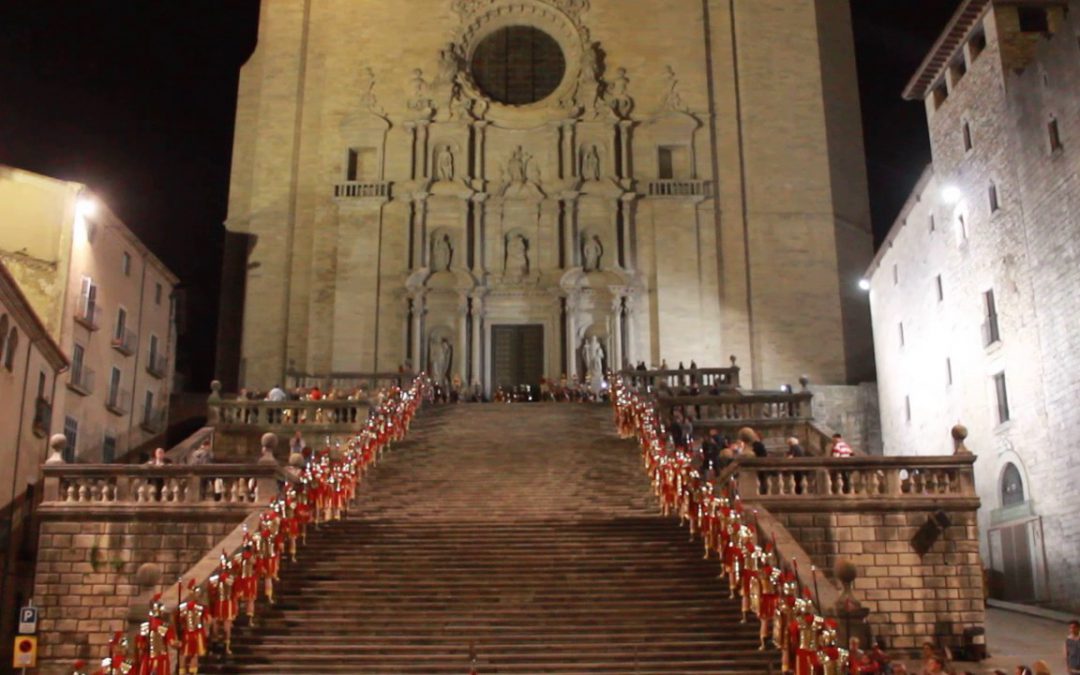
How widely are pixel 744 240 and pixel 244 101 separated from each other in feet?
59.0

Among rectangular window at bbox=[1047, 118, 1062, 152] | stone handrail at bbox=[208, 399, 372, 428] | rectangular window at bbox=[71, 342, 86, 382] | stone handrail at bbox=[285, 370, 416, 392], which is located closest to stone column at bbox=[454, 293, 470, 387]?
stone handrail at bbox=[285, 370, 416, 392]

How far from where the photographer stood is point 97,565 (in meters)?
17.1

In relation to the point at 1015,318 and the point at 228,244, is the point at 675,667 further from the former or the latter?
the point at 228,244

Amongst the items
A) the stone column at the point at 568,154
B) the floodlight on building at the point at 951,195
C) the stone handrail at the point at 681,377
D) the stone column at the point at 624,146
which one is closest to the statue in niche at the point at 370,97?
the stone column at the point at 568,154

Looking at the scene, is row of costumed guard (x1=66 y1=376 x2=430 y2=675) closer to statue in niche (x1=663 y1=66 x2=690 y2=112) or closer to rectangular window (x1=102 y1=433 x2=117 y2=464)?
rectangular window (x1=102 y1=433 x2=117 y2=464)

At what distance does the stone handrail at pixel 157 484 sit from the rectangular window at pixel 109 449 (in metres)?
11.1

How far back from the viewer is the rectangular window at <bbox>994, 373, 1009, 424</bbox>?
76.1 feet

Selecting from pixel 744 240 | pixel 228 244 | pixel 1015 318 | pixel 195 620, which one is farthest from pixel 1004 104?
pixel 228 244

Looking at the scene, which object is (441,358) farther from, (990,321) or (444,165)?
(990,321)

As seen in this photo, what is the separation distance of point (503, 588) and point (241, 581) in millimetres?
3409

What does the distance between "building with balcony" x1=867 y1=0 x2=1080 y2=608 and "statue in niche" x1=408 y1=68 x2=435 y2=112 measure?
608 inches

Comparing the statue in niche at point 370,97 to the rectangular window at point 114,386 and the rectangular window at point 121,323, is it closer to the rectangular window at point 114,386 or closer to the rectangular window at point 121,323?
the rectangular window at point 121,323

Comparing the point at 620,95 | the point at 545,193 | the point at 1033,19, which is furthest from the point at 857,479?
the point at 620,95

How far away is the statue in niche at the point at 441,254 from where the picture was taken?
3522cm
